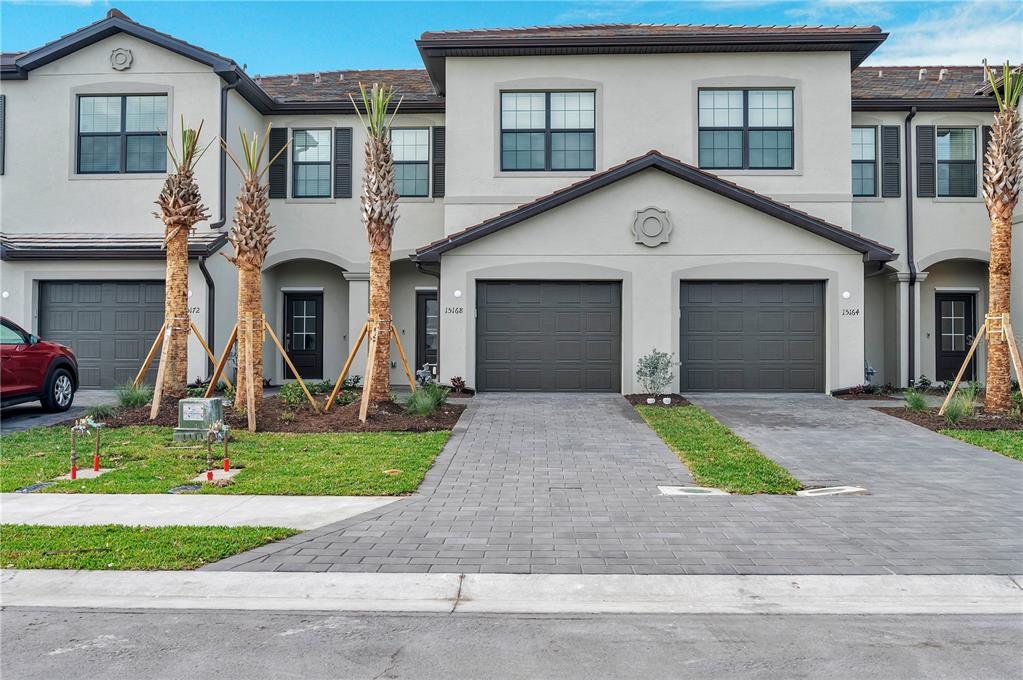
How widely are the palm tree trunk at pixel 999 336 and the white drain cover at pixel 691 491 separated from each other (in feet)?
26.6

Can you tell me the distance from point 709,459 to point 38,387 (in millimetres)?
11869

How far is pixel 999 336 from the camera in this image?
1280cm

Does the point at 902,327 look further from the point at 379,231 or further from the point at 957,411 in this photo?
the point at 379,231

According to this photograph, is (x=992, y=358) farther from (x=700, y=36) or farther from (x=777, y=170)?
(x=700, y=36)

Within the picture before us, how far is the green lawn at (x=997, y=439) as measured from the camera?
397 inches

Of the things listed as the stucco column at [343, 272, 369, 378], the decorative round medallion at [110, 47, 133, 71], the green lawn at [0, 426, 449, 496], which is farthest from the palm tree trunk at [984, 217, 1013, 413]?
the decorative round medallion at [110, 47, 133, 71]

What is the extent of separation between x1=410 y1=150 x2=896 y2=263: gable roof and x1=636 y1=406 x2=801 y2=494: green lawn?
17.0ft

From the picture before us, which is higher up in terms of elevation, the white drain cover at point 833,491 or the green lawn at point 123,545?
the white drain cover at point 833,491

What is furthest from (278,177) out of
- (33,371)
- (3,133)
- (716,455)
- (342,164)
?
(716,455)

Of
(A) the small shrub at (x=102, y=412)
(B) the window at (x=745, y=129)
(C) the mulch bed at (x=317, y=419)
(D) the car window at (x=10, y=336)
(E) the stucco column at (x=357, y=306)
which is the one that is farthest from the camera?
(E) the stucco column at (x=357, y=306)

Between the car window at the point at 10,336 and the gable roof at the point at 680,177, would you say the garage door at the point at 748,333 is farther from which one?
the car window at the point at 10,336

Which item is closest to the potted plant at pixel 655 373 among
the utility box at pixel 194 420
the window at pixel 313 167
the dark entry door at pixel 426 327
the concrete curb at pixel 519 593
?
the dark entry door at pixel 426 327

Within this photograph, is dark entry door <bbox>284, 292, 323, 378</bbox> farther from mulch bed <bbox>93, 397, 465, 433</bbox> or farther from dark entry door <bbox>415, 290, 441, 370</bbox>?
mulch bed <bbox>93, 397, 465, 433</bbox>

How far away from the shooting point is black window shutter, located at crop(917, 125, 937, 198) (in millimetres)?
18234
